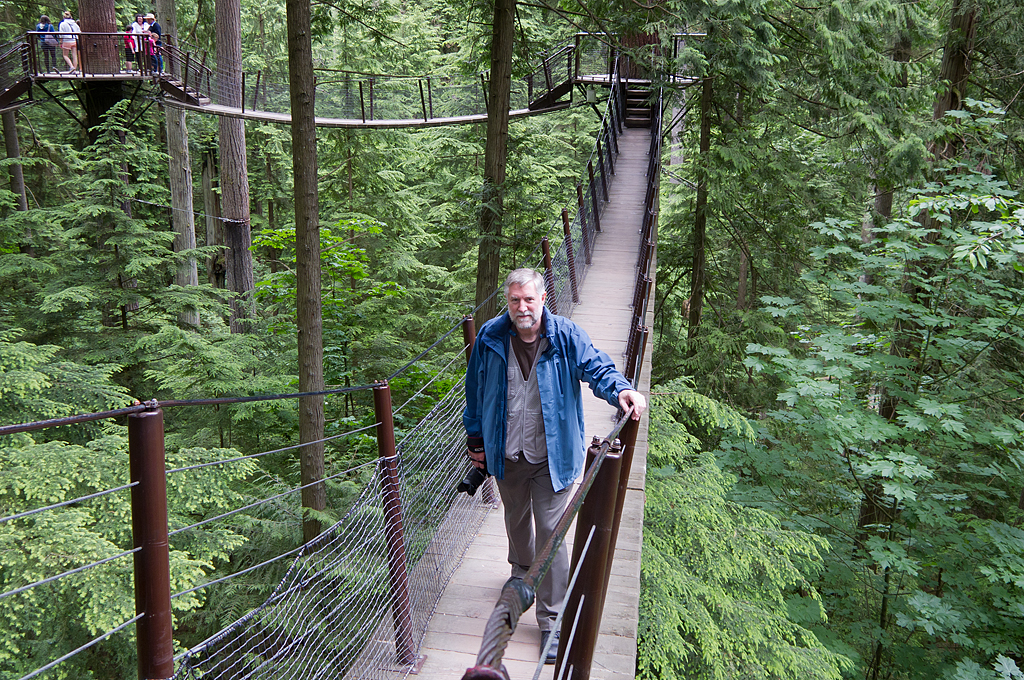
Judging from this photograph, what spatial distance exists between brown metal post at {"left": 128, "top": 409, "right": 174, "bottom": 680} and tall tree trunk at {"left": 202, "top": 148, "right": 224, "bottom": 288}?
1192 centimetres

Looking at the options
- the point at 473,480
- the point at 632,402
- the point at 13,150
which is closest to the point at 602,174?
the point at 473,480

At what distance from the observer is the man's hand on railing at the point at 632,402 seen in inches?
89.6

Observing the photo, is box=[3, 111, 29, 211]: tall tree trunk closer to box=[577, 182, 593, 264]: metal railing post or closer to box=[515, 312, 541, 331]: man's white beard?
box=[577, 182, 593, 264]: metal railing post

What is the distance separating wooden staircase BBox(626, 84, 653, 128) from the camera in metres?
14.1

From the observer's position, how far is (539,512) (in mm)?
2723

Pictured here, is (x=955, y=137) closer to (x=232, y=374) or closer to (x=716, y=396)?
(x=716, y=396)

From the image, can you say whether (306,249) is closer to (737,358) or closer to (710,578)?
(710,578)

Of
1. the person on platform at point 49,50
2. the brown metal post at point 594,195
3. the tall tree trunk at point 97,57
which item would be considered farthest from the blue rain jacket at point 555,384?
the person on platform at point 49,50

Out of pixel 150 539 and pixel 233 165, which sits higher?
pixel 233 165

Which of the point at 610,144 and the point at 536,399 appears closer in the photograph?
the point at 536,399

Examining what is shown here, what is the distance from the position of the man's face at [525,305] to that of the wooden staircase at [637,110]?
12.6m

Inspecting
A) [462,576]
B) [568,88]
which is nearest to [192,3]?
[568,88]

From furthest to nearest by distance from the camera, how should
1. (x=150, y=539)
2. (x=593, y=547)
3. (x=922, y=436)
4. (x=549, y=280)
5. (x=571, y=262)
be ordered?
(x=571, y=262) → (x=922, y=436) → (x=549, y=280) → (x=593, y=547) → (x=150, y=539)

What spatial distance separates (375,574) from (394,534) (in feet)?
0.65
